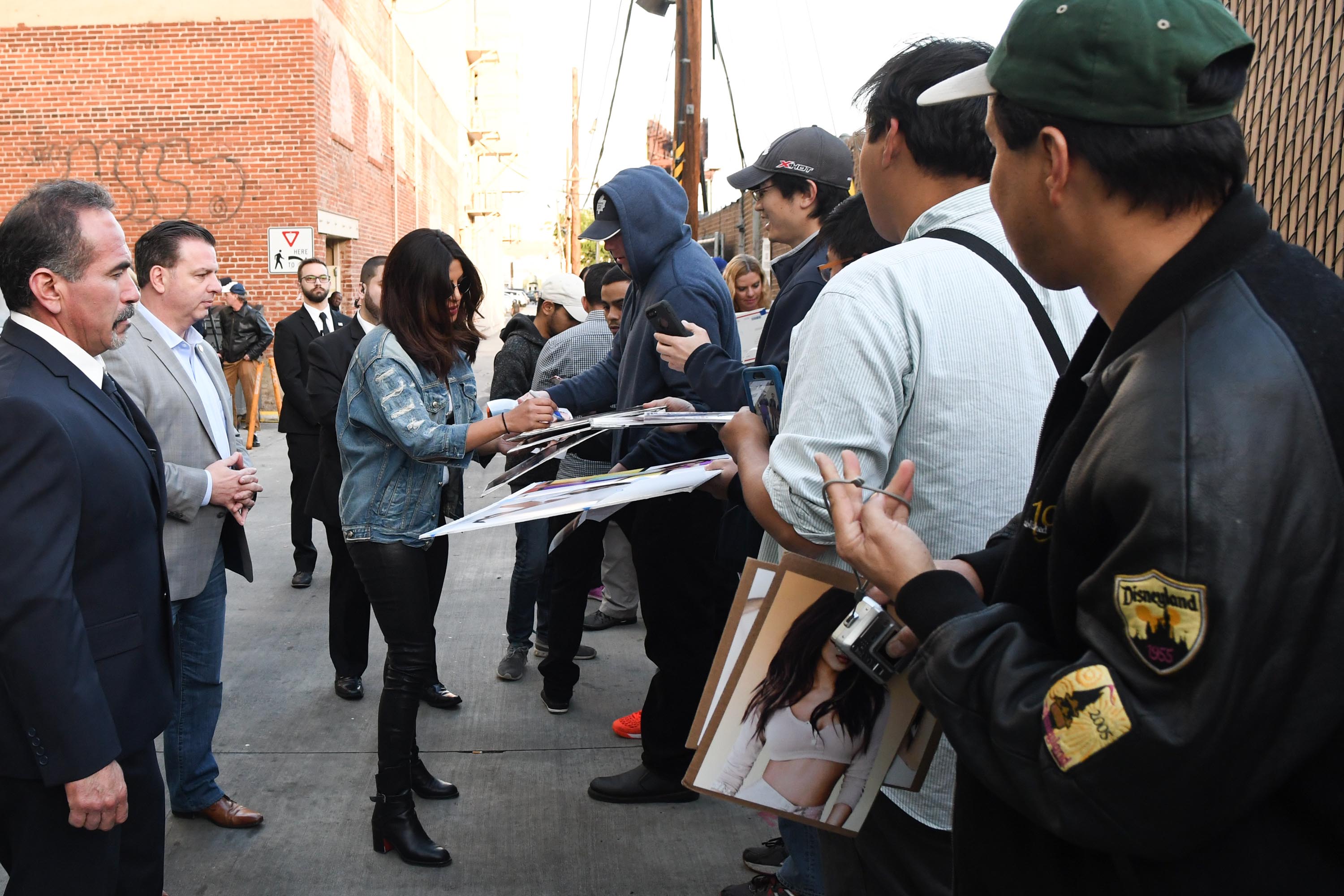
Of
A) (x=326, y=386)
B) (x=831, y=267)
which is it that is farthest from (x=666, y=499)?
(x=326, y=386)

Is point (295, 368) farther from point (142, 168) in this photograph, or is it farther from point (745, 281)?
point (142, 168)

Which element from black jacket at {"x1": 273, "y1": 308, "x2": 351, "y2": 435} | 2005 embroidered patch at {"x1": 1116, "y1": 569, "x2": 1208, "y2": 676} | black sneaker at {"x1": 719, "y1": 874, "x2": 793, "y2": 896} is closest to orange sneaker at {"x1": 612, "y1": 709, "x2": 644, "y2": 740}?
black sneaker at {"x1": 719, "y1": 874, "x2": 793, "y2": 896}

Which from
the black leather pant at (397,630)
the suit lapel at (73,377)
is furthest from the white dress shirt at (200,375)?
the suit lapel at (73,377)

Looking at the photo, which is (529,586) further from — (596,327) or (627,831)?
(627,831)

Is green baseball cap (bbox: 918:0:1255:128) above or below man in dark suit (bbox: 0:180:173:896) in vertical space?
above

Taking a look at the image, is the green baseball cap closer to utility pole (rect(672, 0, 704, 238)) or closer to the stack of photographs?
the stack of photographs

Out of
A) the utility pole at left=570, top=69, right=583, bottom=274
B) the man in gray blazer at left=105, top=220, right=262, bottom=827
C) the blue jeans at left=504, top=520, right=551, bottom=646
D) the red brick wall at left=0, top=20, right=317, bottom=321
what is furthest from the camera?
the utility pole at left=570, top=69, right=583, bottom=274

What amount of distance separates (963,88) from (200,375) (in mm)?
3136

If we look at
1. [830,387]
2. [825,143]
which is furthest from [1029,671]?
[825,143]

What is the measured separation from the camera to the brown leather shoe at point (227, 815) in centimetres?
374

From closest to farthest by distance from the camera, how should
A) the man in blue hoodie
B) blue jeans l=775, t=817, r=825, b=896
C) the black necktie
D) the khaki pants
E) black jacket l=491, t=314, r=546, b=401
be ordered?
the black necktie → blue jeans l=775, t=817, r=825, b=896 → the man in blue hoodie → black jacket l=491, t=314, r=546, b=401 → the khaki pants

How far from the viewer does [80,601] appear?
2186 mm

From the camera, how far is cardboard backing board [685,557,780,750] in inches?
59.8

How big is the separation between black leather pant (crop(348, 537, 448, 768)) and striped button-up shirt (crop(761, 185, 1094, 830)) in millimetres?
2074
